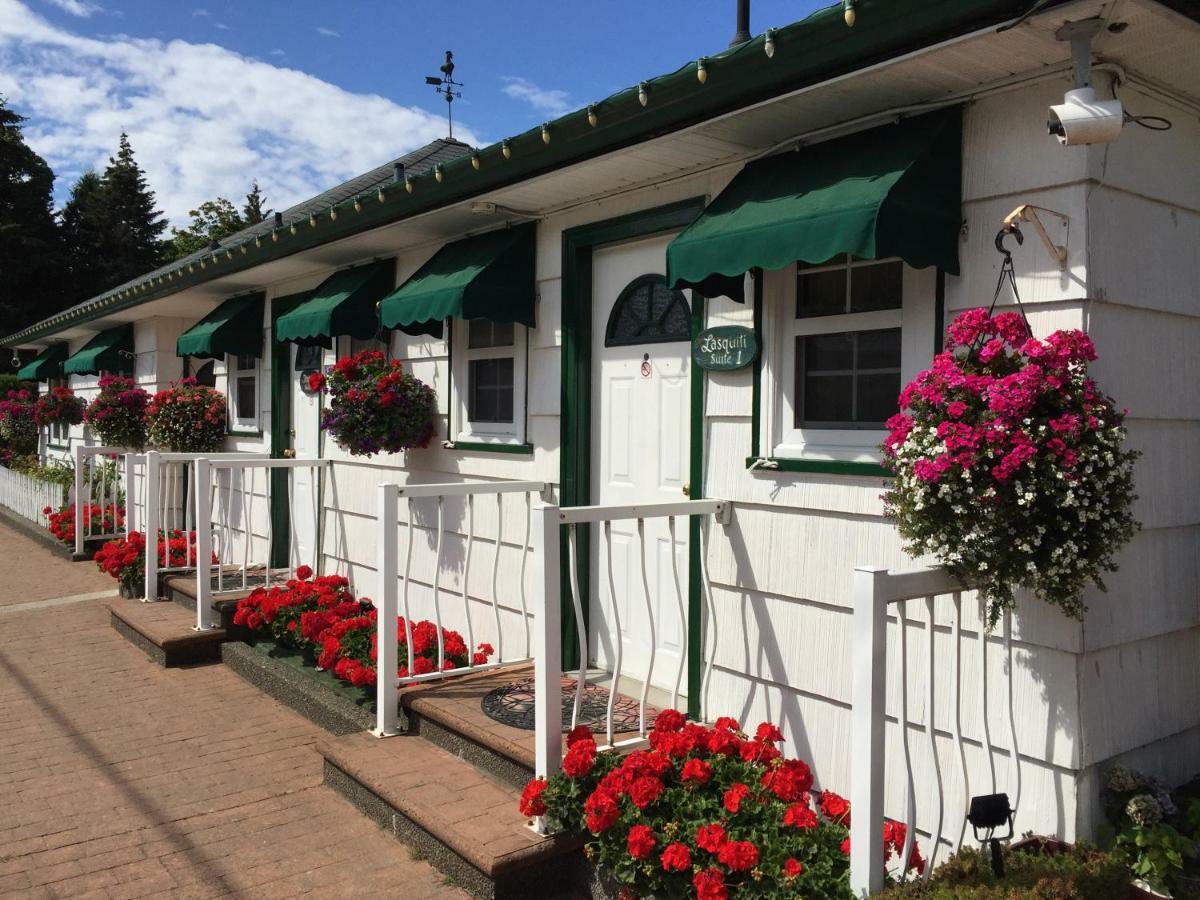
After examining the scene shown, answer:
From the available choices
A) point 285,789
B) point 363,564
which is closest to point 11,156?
point 363,564

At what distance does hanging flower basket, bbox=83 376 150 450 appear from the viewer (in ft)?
33.7

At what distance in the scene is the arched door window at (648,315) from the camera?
4.50 m

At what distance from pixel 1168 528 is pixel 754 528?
1437 mm

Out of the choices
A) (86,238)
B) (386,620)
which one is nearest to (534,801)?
(386,620)

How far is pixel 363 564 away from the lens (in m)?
6.81

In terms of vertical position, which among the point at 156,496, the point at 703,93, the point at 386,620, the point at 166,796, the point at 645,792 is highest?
the point at 703,93

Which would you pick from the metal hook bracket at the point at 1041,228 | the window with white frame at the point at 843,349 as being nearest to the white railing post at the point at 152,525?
the window with white frame at the point at 843,349

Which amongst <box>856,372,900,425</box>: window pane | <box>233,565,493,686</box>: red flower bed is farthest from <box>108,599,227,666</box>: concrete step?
<box>856,372,900,425</box>: window pane

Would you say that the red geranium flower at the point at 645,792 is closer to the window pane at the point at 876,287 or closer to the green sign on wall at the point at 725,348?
the green sign on wall at the point at 725,348

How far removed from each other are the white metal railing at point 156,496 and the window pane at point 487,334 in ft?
7.10

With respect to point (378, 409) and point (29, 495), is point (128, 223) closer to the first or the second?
point (29, 495)

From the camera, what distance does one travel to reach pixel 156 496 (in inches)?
283

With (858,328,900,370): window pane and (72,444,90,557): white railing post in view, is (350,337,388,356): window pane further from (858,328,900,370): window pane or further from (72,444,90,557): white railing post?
(72,444,90,557): white railing post

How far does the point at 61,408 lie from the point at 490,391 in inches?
415
